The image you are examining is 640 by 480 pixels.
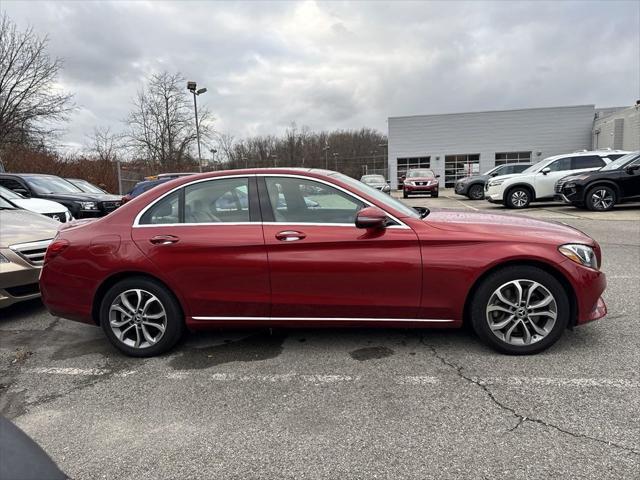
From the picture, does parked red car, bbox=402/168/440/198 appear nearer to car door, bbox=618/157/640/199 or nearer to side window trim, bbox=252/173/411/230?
car door, bbox=618/157/640/199

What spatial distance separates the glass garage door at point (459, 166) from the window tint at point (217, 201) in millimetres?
33598

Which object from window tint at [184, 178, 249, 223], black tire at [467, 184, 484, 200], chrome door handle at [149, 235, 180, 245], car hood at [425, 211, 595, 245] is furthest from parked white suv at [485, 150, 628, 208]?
chrome door handle at [149, 235, 180, 245]

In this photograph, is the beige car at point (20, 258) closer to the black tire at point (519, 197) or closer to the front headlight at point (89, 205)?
the front headlight at point (89, 205)

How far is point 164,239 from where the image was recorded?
11.8 feet

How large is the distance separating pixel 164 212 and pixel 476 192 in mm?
19997

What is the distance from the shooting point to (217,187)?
3.74 meters

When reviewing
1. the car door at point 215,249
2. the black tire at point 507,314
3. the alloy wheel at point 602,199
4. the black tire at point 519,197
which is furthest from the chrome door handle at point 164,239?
the black tire at point 519,197

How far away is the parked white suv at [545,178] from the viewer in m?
15.1

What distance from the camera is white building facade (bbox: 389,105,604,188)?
33.8m

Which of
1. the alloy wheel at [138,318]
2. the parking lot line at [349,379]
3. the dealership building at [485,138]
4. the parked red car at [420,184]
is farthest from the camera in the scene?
the dealership building at [485,138]

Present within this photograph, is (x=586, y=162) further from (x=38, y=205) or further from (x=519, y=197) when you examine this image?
(x=38, y=205)

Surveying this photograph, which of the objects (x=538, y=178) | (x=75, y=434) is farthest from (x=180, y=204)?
(x=538, y=178)

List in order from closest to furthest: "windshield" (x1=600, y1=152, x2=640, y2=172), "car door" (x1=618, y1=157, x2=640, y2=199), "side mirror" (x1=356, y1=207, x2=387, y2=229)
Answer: "side mirror" (x1=356, y1=207, x2=387, y2=229) < "car door" (x1=618, y1=157, x2=640, y2=199) < "windshield" (x1=600, y1=152, x2=640, y2=172)

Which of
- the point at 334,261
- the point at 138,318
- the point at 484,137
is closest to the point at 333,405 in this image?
the point at 334,261
